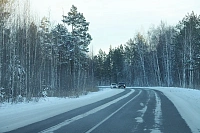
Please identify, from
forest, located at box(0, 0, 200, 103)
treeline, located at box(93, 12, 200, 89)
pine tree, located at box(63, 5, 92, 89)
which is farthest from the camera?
treeline, located at box(93, 12, 200, 89)

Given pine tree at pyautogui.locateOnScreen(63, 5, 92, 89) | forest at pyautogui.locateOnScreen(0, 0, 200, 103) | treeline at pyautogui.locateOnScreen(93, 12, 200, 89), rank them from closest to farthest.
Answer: forest at pyautogui.locateOnScreen(0, 0, 200, 103) → pine tree at pyautogui.locateOnScreen(63, 5, 92, 89) → treeline at pyautogui.locateOnScreen(93, 12, 200, 89)

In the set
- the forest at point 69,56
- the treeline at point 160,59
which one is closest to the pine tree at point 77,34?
the forest at point 69,56

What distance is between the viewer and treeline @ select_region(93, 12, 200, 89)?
5656 cm

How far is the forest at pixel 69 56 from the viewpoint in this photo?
78.1 feet

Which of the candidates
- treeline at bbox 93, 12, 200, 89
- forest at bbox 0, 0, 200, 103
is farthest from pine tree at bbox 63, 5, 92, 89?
treeline at bbox 93, 12, 200, 89

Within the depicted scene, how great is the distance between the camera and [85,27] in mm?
50500

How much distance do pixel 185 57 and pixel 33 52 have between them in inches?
1545

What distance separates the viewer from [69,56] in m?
48.9

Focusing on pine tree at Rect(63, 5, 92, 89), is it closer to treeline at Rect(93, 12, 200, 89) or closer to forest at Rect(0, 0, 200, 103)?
forest at Rect(0, 0, 200, 103)

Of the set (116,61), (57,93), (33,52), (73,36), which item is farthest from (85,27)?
(116,61)

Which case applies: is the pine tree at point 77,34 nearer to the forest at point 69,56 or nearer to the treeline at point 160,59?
the forest at point 69,56

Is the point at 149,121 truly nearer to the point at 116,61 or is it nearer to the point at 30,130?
the point at 30,130

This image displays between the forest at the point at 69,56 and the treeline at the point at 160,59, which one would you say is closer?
the forest at the point at 69,56

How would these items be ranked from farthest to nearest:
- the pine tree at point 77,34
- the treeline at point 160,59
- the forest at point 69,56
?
the treeline at point 160,59, the pine tree at point 77,34, the forest at point 69,56
